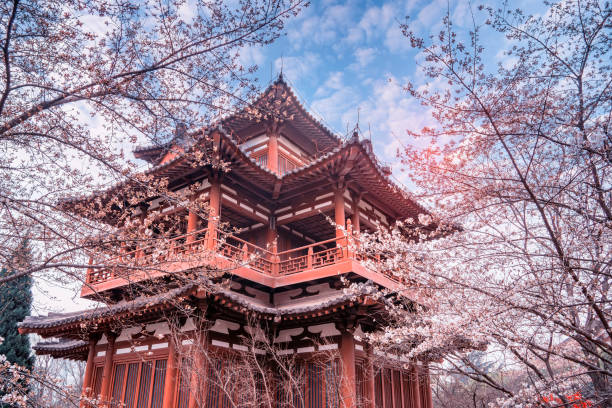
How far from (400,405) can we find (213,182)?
303 inches

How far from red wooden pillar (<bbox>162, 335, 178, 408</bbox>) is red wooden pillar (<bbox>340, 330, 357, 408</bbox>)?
11.6 ft

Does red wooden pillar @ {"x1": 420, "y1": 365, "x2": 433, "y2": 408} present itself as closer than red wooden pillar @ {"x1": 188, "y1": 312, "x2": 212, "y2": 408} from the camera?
No

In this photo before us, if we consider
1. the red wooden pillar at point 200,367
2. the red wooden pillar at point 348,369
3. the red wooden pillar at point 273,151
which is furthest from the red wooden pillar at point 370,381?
the red wooden pillar at point 273,151

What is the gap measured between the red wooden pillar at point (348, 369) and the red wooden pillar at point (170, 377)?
11.6 feet

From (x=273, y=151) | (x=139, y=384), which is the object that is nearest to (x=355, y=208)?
(x=273, y=151)

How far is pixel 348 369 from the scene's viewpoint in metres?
9.31

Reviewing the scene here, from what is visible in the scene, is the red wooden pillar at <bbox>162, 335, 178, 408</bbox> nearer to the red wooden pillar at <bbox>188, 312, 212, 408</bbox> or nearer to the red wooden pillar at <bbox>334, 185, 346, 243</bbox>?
the red wooden pillar at <bbox>188, 312, 212, 408</bbox>

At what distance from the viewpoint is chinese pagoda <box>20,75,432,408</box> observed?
28.9 ft

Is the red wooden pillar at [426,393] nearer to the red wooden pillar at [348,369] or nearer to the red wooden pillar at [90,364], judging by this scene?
the red wooden pillar at [348,369]

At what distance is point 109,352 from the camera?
1076cm

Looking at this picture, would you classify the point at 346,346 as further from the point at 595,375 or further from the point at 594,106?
the point at 594,106

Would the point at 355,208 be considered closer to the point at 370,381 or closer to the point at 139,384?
the point at 370,381

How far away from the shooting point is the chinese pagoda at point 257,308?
882cm

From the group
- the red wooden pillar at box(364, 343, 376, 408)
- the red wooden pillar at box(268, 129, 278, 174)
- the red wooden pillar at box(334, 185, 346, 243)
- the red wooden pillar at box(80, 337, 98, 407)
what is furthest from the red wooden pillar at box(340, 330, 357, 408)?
the red wooden pillar at box(80, 337, 98, 407)
